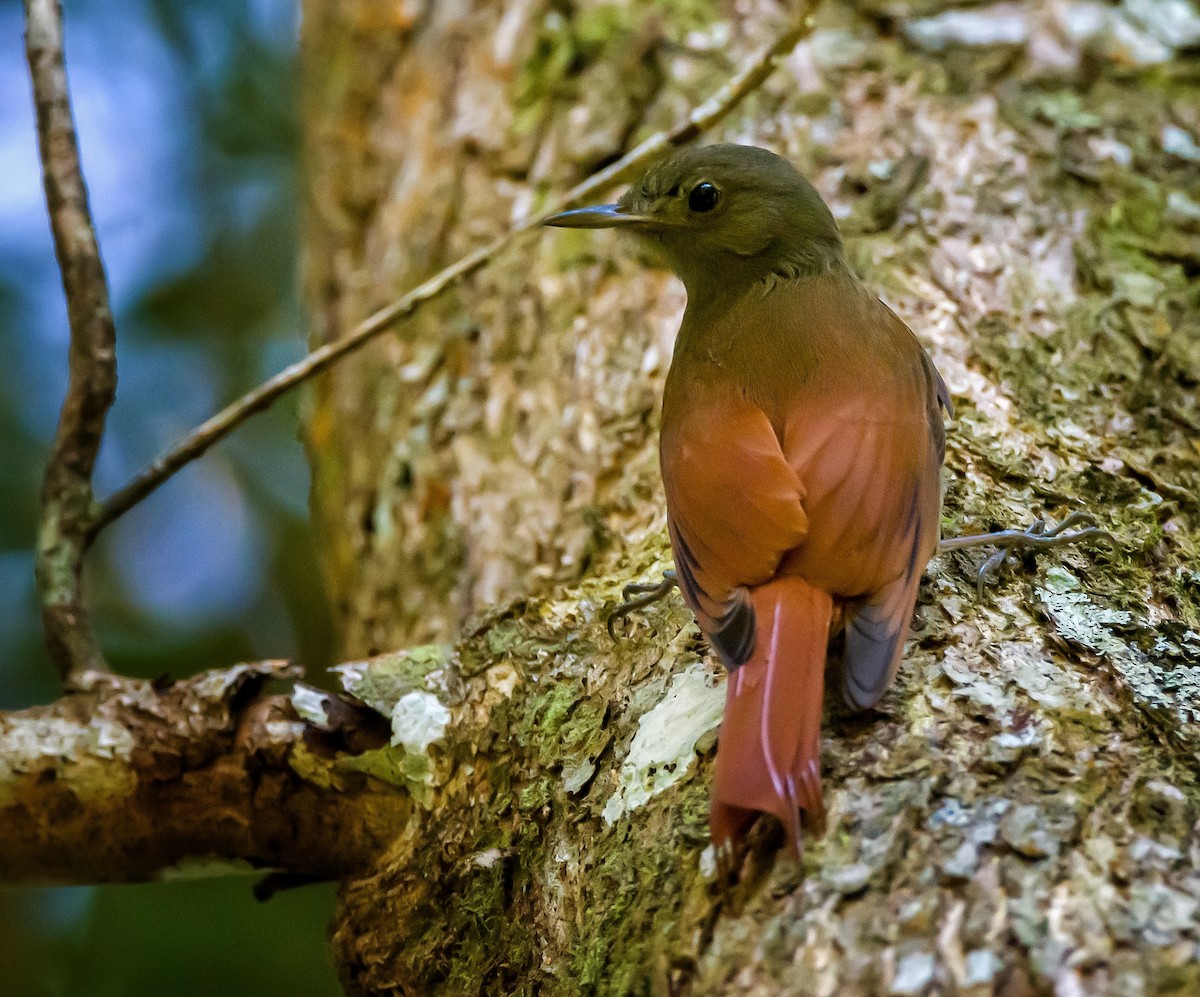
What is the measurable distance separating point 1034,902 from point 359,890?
114 centimetres

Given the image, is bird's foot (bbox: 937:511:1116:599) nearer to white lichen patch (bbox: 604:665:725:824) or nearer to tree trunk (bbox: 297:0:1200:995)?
A: tree trunk (bbox: 297:0:1200:995)

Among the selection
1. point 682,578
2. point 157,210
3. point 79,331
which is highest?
point 79,331

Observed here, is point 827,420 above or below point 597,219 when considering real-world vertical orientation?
below

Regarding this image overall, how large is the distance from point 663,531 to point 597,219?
26.5 inches

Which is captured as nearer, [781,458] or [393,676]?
[781,458]

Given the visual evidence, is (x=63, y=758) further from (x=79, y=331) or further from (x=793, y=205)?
(x=793, y=205)

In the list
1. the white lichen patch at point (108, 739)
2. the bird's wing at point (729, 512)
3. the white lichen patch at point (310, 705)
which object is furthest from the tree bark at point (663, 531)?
the white lichen patch at point (108, 739)

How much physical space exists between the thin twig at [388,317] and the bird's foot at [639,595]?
0.78 meters

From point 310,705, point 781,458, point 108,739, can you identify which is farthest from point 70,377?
point 781,458

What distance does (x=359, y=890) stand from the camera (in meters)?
2.14

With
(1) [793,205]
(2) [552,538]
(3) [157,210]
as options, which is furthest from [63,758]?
(3) [157,210]

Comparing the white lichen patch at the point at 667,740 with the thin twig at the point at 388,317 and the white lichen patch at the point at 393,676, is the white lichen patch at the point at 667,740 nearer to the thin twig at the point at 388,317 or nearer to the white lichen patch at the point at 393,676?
the white lichen patch at the point at 393,676

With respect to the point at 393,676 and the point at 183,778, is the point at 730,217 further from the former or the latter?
the point at 183,778

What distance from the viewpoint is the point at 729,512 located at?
2.00 m
